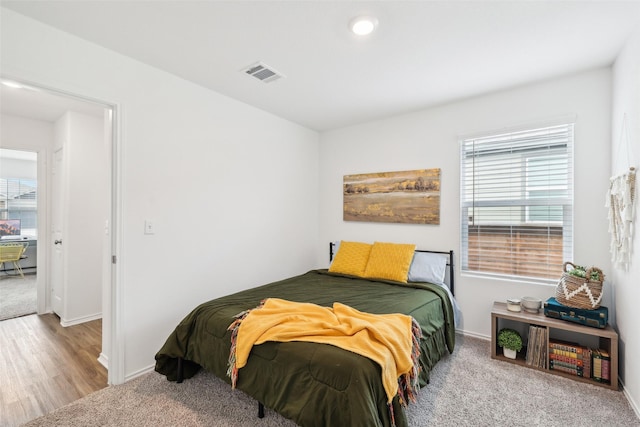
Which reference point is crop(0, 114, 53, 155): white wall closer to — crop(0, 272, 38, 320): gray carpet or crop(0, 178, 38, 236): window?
crop(0, 272, 38, 320): gray carpet

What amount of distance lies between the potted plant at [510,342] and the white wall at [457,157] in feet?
1.38

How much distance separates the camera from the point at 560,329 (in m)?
2.51

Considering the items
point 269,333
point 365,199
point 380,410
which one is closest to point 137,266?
point 269,333

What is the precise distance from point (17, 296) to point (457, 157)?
657cm

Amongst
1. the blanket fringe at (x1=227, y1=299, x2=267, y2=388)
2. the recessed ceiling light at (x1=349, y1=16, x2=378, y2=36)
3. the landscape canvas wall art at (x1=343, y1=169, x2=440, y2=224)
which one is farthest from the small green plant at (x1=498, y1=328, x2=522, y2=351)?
the recessed ceiling light at (x1=349, y1=16, x2=378, y2=36)

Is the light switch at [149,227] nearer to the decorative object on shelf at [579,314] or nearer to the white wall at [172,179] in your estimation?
the white wall at [172,179]

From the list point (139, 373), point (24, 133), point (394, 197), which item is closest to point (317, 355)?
point (139, 373)

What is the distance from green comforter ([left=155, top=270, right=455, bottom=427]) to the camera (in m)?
1.43

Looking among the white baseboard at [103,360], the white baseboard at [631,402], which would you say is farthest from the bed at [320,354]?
the white baseboard at [631,402]

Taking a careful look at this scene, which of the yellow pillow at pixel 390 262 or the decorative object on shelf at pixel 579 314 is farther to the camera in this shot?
the yellow pillow at pixel 390 262

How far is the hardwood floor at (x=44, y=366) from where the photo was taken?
6.72 ft

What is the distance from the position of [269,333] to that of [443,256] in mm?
2193

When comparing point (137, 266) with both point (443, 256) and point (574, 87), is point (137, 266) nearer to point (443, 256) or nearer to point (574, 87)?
point (443, 256)

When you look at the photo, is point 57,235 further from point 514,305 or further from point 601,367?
point 601,367
